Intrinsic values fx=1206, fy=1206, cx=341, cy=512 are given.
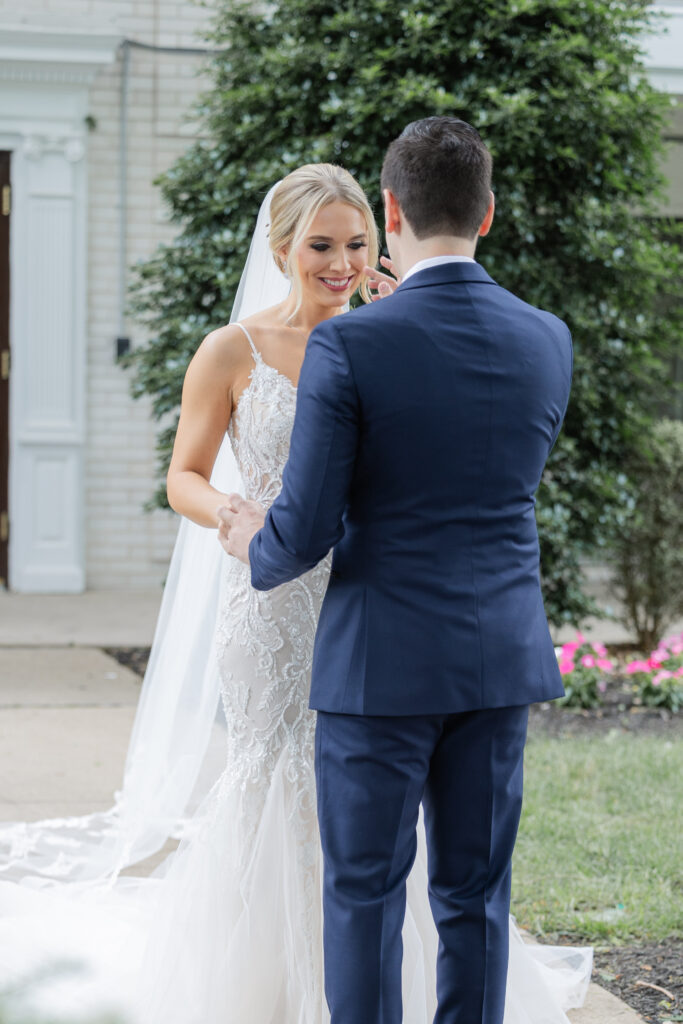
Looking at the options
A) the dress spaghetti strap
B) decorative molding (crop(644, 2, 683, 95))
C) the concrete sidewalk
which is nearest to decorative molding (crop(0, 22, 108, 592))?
the concrete sidewalk

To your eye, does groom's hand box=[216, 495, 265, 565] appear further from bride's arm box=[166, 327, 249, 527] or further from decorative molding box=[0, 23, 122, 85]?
decorative molding box=[0, 23, 122, 85]

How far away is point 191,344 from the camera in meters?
6.51

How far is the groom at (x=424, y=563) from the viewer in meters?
1.99

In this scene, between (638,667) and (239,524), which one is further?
(638,667)

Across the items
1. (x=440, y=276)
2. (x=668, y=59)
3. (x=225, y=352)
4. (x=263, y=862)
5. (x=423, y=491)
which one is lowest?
(x=263, y=862)

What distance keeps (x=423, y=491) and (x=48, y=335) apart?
26.4 ft

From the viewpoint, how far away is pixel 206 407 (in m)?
2.88

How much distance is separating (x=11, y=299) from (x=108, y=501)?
1.78 metres

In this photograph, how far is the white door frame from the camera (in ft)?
30.9

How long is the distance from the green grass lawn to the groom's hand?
1.80m

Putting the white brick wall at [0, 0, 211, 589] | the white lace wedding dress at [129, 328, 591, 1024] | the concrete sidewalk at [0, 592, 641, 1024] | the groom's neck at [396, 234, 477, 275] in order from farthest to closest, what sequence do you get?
the white brick wall at [0, 0, 211, 589] → the concrete sidewalk at [0, 592, 641, 1024] → the white lace wedding dress at [129, 328, 591, 1024] → the groom's neck at [396, 234, 477, 275]

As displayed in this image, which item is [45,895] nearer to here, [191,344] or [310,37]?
[191,344]

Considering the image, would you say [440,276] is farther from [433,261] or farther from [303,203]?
[303,203]

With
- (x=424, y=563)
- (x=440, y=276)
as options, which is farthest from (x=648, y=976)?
(x=440, y=276)
